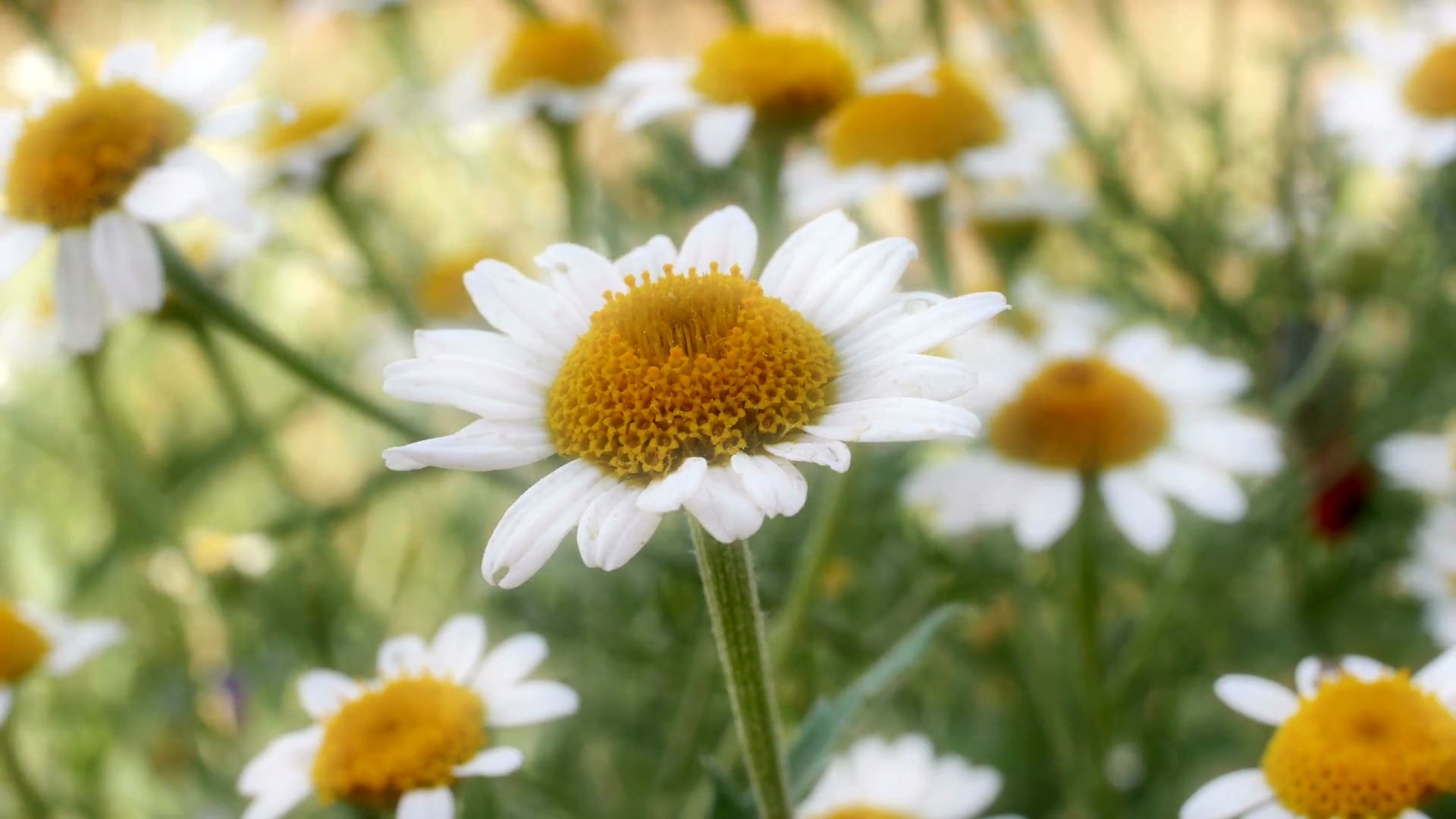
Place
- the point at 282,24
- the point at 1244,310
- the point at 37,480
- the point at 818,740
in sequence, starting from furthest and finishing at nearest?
the point at 282,24 → the point at 37,480 → the point at 1244,310 → the point at 818,740

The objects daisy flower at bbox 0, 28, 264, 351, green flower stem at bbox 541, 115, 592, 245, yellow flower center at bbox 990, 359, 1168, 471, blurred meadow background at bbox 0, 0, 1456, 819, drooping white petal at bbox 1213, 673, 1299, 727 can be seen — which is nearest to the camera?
drooping white petal at bbox 1213, 673, 1299, 727

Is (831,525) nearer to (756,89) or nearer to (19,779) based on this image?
(756,89)

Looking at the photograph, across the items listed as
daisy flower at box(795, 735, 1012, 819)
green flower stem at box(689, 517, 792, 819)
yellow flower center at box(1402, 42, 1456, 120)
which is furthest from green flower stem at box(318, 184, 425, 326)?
yellow flower center at box(1402, 42, 1456, 120)

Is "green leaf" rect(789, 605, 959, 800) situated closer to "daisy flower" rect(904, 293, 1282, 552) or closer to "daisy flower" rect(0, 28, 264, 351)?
"daisy flower" rect(904, 293, 1282, 552)

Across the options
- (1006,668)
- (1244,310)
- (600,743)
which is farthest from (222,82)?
(1244,310)

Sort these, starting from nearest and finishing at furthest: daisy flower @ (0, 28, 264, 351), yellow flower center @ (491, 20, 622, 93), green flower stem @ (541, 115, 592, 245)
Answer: daisy flower @ (0, 28, 264, 351) < green flower stem @ (541, 115, 592, 245) < yellow flower center @ (491, 20, 622, 93)

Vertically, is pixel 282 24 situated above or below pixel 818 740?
above

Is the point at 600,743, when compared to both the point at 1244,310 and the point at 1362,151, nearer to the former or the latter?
the point at 1244,310

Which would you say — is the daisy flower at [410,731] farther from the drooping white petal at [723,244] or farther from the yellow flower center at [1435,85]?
the yellow flower center at [1435,85]
